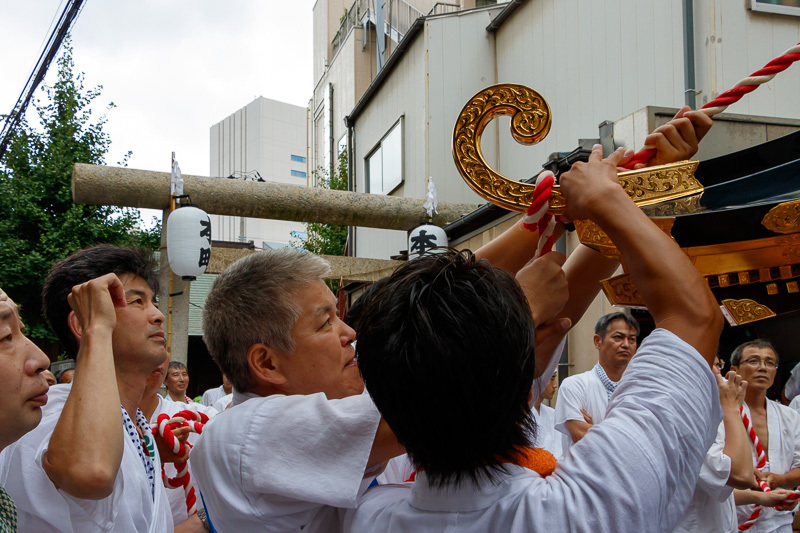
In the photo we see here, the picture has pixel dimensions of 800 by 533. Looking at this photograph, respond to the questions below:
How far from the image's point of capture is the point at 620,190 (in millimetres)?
1190

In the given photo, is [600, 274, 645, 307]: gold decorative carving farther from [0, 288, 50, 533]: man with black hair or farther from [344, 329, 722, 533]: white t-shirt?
[0, 288, 50, 533]: man with black hair

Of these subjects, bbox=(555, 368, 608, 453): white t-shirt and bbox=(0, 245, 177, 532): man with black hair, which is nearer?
bbox=(0, 245, 177, 532): man with black hair

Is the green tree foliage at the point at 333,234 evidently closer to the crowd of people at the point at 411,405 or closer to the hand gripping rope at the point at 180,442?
the hand gripping rope at the point at 180,442

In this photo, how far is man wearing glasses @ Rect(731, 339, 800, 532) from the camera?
13.7ft

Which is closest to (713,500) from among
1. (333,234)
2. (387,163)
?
(387,163)

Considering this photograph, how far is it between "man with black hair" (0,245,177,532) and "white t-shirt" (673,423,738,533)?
221 centimetres

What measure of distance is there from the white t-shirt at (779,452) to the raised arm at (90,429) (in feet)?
12.2

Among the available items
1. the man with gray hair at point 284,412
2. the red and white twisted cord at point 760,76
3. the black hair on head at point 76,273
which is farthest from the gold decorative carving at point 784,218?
the black hair on head at point 76,273

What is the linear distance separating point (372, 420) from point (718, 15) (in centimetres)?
677

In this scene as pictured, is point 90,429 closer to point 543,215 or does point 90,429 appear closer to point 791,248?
point 543,215

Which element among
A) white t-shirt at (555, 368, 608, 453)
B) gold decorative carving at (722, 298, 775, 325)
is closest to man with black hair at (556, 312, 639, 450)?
white t-shirt at (555, 368, 608, 453)

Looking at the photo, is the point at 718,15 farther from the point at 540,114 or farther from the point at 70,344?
the point at 70,344

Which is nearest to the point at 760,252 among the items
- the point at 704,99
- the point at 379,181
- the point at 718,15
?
the point at 704,99

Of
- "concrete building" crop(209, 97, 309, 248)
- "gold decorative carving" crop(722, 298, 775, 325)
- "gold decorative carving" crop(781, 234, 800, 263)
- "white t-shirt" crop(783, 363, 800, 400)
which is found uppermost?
"concrete building" crop(209, 97, 309, 248)
